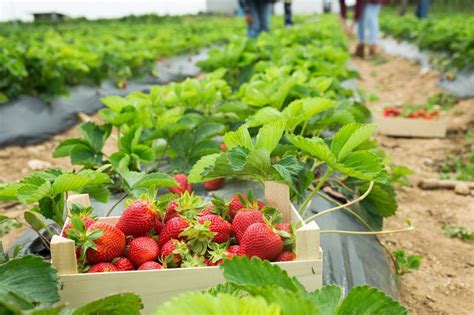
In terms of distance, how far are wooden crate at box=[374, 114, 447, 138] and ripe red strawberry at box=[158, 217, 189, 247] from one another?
14.0 ft

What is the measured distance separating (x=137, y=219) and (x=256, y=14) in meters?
8.94

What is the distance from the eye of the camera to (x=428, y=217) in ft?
11.1

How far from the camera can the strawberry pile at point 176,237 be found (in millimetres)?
1407

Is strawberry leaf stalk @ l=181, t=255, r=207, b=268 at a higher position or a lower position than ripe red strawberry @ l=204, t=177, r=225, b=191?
higher

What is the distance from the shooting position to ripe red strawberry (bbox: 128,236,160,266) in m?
1.44

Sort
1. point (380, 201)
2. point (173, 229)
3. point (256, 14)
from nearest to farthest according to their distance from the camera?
point (173, 229)
point (380, 201)
point (256, 14)

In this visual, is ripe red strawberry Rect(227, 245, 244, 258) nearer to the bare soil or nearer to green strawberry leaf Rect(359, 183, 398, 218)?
green strawberry leaf Rect(359, 183, 398, 218)

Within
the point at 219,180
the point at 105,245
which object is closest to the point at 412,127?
the point at 219,180

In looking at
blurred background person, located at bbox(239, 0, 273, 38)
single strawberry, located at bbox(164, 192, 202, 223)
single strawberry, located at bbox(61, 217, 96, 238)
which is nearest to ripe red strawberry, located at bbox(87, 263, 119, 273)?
single strawberry, located at bbox(61, 217, 96, 238)

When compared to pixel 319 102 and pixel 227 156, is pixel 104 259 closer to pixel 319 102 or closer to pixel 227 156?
pixel 227 156

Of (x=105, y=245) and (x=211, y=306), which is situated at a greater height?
(x=211, y=306)

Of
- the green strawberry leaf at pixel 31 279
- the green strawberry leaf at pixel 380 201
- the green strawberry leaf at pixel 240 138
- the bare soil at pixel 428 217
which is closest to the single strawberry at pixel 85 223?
the green strawberry leaf at pixel 31 279

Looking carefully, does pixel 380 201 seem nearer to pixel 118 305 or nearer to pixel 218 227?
pixel 218 227

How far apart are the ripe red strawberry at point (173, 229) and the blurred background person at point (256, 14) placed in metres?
8.60
